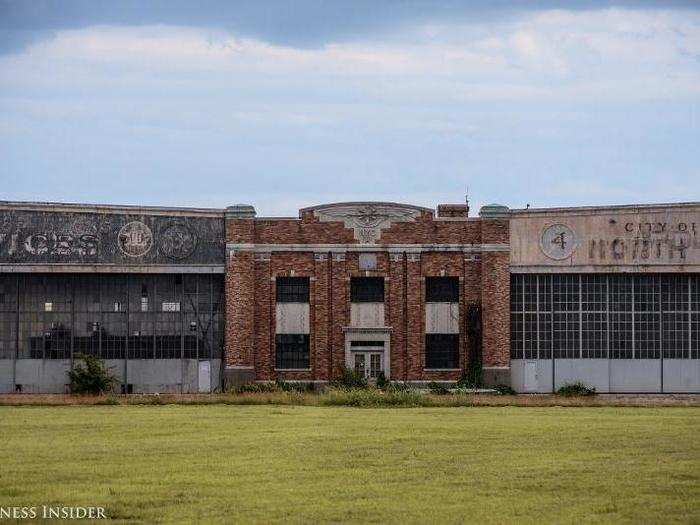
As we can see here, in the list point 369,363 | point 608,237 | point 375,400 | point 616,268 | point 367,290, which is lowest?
point 375,400

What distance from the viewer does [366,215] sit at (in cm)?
5750

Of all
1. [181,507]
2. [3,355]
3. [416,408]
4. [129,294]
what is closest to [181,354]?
[129,294]

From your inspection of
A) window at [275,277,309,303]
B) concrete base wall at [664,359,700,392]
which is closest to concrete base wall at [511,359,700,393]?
concrete base wall at [664,359,700,392]

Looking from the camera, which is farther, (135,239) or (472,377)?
(472,377)

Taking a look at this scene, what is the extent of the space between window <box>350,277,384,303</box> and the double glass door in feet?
7.75

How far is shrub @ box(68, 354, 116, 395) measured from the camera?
55031mm

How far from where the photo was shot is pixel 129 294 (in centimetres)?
5681

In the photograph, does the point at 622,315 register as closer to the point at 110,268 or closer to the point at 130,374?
the point at 130,374

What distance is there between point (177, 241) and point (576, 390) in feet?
60.9

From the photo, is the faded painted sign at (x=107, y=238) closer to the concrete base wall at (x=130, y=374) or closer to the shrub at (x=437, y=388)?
the concrete base wall at (x=130, y=374)

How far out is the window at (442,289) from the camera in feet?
189

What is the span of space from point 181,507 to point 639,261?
4166 cm

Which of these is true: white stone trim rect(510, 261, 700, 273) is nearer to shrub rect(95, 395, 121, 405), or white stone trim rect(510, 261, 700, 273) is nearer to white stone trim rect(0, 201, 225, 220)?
white stone trim rect(0, 201, 225, 220)

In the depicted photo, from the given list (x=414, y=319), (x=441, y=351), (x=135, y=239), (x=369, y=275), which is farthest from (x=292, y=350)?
(x=135, y=239)
